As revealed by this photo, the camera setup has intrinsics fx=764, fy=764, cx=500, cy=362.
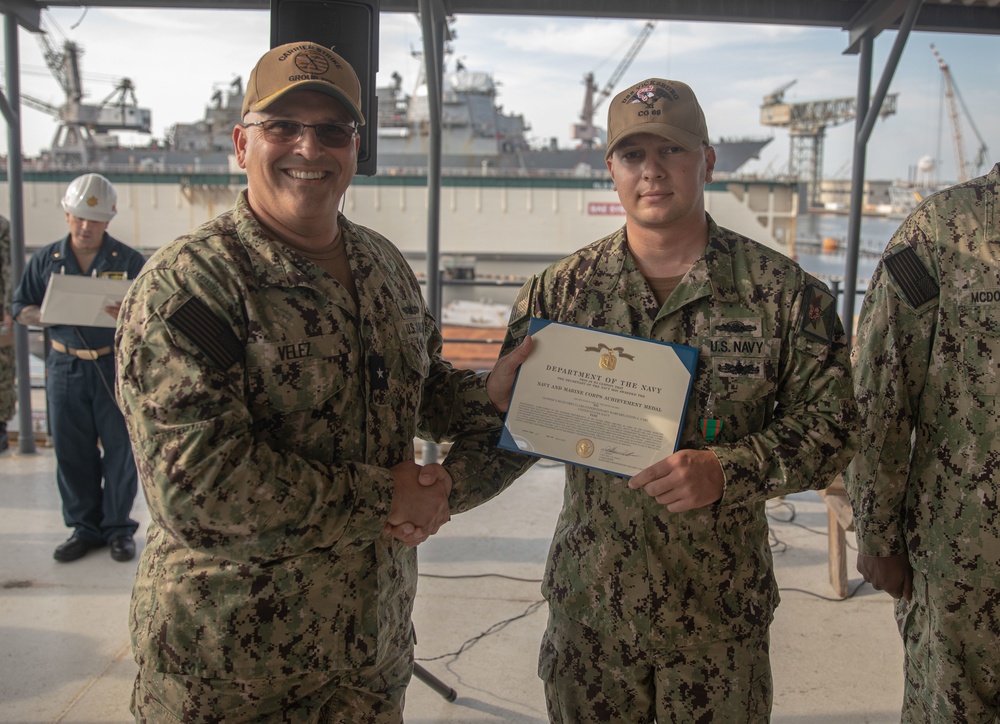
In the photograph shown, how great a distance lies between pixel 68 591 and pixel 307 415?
8.63 feet

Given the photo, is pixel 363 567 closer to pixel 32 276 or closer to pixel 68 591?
pixel 68 591

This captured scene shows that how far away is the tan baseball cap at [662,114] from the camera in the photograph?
160cm

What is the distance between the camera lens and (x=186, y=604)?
1.37 metres

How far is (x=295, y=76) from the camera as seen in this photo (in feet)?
4.60

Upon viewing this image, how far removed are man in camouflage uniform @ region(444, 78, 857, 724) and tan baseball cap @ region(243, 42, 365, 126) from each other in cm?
59

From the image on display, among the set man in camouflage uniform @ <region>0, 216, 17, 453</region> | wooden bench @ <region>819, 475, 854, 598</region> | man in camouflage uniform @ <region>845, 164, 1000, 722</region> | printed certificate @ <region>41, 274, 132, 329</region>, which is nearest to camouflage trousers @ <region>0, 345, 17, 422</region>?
man in camouflage uniform @ <region>0, 216, 17, 453</region>

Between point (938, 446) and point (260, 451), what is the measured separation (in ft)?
4.90

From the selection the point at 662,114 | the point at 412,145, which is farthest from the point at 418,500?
the point at 412,145

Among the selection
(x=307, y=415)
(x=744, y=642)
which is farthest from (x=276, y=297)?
(x=744, y=642)

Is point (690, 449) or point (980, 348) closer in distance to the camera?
point (690, 449)

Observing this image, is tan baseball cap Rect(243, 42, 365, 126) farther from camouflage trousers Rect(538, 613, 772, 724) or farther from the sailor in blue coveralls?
the sailor in blue coveralls

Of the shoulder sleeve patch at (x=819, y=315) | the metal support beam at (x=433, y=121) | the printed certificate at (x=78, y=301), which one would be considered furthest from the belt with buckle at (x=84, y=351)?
the shoulder sleeve patch at (x=819, y=315)

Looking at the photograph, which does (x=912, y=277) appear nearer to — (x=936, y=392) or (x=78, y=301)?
(x=936, y=392)

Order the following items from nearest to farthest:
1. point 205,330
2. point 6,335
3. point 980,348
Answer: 1. point 205,330
2. point 980,348
3. point 6,335
